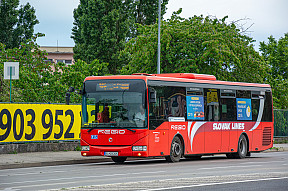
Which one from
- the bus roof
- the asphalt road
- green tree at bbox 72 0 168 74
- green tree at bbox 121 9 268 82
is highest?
green tree at bbox 72 0 168 74

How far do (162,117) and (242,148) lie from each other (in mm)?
6239

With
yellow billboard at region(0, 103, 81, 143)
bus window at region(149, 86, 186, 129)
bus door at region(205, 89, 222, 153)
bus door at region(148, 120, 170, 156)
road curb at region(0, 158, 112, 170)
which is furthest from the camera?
yellow billboard at region(0, 103, 81, 143)

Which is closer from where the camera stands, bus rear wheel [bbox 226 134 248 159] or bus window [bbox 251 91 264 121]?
bus rear wheel [bbox 226 134 248 159]

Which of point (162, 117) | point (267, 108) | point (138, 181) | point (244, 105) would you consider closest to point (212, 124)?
point (244, 105)

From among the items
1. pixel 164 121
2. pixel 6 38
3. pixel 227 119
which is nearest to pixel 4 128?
pixel 164 121

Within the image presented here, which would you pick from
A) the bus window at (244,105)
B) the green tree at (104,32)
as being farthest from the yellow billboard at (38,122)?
the green tree at (104,32)

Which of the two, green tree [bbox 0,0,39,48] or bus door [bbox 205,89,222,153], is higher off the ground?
green tree [bbox 0,0,39,48]

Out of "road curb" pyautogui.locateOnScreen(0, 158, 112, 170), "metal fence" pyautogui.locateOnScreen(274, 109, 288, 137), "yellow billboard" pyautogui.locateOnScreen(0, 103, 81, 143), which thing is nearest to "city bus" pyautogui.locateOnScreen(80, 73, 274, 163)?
"road curb" pyautogui.locateOnScreen(0, 158, 112, 170)

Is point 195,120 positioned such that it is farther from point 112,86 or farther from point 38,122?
point 38,122

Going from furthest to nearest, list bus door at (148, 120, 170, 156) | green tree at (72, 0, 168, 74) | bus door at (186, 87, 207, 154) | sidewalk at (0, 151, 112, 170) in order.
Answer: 1. green tree at (72, 0, 168, 74)
2. bus door at (186, 87, 207, 154)
3. bus door at (148, 120, 170, 156)
4. sidewalk at (0, 151, 112, 170)

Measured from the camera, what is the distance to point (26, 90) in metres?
33.9

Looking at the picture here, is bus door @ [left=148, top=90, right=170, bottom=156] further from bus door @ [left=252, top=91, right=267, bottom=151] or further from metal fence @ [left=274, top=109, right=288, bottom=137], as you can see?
metal fence @ [left=274, top=109, right=288, bottom=137]

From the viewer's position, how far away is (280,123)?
42969 mm

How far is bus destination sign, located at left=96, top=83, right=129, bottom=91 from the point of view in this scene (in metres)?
21.1
